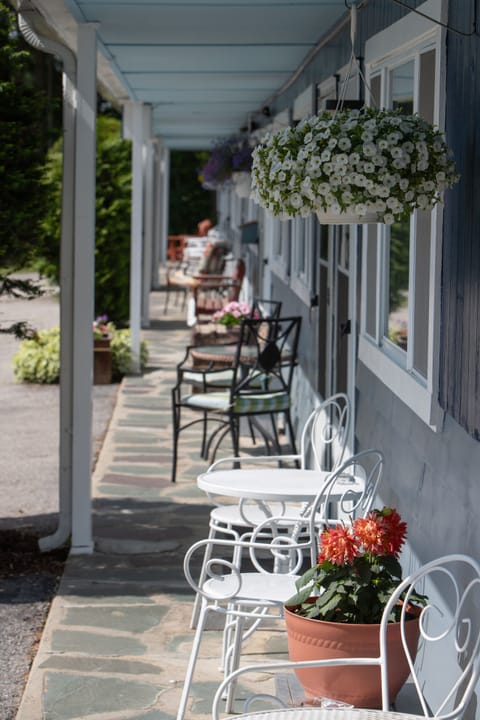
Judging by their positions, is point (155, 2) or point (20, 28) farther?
point (20, 28)

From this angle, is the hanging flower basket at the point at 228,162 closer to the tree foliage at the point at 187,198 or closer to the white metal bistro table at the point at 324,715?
the white metal bistro table at the point at 324,715

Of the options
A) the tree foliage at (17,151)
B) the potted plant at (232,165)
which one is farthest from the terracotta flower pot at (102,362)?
the tree foliage at (17,151)

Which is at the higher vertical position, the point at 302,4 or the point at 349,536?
the point at 302,4

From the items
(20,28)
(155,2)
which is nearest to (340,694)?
(155,2)

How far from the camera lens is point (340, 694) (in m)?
3.19

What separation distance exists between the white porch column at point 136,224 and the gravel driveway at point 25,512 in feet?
2.12

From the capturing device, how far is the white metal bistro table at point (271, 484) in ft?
13.7

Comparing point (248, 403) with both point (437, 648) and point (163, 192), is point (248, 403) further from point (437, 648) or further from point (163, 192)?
point (163, 192)

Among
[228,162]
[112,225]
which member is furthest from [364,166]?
[112,225]

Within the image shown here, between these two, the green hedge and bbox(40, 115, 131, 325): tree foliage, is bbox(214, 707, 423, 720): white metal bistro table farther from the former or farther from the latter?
bbox(40, 115, 131, 325): tree foliage

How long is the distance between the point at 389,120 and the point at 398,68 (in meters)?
1.64

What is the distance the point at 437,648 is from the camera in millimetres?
3580

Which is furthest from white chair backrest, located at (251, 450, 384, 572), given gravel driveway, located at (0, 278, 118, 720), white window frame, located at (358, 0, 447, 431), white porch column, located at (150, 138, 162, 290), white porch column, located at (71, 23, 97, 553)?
white porch column, located at (150, 138, 162, 290)

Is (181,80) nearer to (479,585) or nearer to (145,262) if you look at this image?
(145,262)
